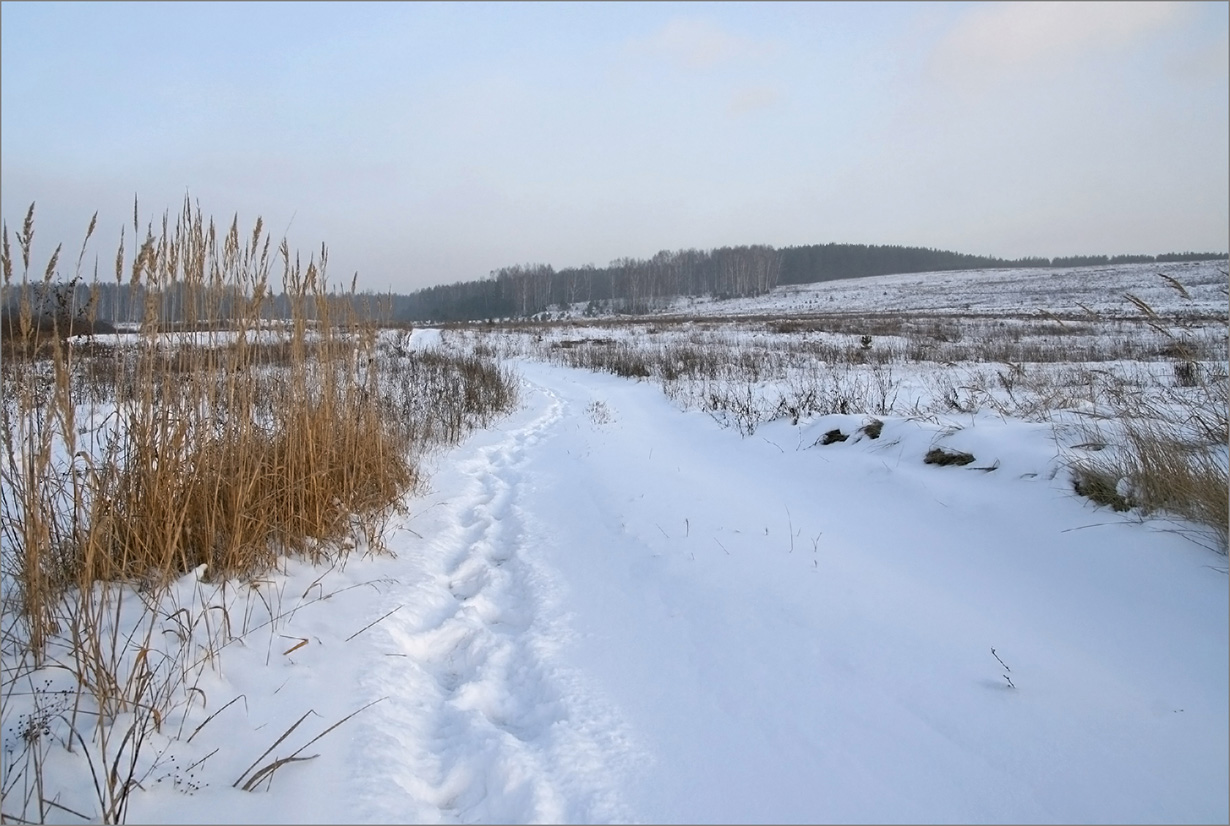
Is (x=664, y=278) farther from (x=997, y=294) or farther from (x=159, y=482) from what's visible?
(x=159, y=482)

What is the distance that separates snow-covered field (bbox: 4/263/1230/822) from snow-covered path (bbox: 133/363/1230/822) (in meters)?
0.01

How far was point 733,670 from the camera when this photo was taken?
240 centimetres

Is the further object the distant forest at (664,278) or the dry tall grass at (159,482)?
the distant forest at (664,278)

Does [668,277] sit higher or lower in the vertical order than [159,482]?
higher

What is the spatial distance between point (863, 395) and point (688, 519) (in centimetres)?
516

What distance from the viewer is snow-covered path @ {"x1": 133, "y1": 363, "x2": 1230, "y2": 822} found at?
5.64 ft

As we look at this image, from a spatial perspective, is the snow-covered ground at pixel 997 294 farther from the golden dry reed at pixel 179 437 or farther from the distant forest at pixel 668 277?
the golden dry reed at pixel 179 437

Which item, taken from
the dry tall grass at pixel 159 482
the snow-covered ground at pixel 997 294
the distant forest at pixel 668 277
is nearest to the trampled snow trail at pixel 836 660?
the dry tall grass at pixel 159 482

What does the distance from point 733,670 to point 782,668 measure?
0.20m

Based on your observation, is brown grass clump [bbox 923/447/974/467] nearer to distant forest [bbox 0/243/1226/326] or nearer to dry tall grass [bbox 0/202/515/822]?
dry tall grass [bbox 0/202/515/822]

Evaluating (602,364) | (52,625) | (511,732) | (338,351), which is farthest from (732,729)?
(602,364)

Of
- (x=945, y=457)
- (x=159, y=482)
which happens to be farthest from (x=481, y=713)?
(x=945, y=457)

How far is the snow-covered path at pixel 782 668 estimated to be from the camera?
1.72 m

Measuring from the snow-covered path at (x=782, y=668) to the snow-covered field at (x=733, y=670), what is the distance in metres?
0.01
